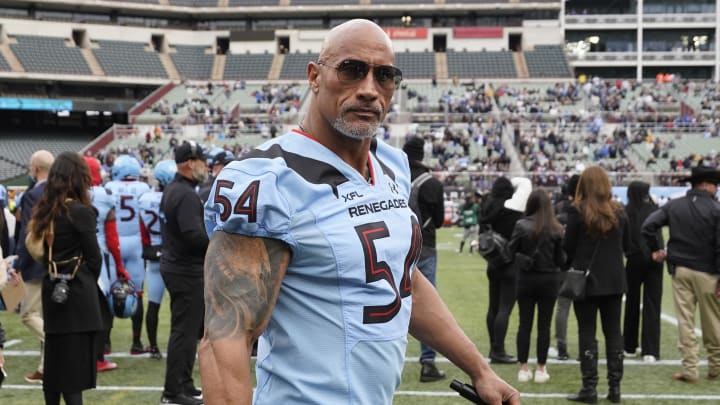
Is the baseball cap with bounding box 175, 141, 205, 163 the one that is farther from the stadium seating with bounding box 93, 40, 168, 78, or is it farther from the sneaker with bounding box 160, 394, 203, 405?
the stadium seating with bounding box 93, 40, 168, 78

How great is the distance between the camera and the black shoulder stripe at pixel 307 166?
6.39ft

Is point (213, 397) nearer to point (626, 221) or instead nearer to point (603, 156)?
point (626, 221)

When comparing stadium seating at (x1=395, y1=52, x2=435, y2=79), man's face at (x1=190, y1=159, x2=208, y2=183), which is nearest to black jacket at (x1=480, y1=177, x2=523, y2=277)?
man's face at (x1=190, y1=159, x2=208, y2=183)

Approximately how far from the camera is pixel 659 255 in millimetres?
7047

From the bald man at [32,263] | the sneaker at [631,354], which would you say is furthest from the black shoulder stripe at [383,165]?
the sneaker at [631,354]

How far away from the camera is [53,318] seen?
4.88 meters

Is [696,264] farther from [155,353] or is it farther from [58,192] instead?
[58,192]

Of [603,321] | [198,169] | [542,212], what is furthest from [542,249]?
[198,169]

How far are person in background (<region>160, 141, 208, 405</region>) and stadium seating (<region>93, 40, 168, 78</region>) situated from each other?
156 feet

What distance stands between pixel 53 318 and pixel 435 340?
336 centimetres

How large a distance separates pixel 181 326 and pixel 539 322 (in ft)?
10.0

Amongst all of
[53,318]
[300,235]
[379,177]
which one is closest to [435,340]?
[379,177]

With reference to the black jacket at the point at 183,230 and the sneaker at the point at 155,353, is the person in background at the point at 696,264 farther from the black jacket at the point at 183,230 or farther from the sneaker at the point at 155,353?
the sneaker at the point at 155,353

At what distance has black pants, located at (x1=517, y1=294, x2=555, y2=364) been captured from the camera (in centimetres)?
664
